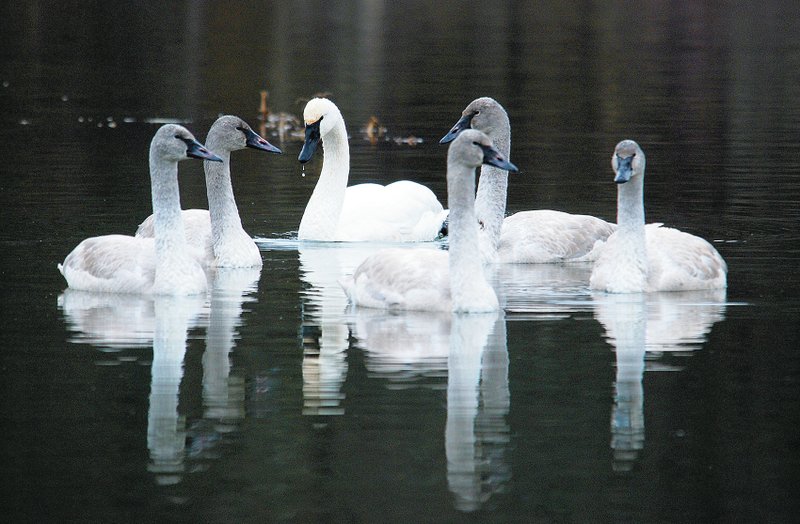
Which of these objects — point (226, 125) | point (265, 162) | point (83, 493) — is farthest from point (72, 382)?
point (265, 162)

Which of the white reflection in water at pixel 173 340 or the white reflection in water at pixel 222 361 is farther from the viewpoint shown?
the white reflection in water at pixel 222 361

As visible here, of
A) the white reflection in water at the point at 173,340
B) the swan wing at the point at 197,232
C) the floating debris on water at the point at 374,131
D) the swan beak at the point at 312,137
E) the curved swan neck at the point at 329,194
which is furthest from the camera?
the floating debris on water at the point at 374,131

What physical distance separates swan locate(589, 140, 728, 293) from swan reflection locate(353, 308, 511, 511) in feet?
5.10

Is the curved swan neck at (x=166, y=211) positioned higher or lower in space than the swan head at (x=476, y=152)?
lower

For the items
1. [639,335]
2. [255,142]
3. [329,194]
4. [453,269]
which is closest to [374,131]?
[329,194]

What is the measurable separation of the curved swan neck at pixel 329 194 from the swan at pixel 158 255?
3.50 meters

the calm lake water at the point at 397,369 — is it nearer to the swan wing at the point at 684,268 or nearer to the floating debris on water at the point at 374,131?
the swan wing at the point at 684,268

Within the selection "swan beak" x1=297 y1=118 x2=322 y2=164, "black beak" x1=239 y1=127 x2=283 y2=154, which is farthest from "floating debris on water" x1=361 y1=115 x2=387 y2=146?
"black beak" x1=239 y1=127 x2=283 y2=154

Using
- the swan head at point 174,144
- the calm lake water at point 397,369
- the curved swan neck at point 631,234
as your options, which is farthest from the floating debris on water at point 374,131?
the curved swan neck at point 631,234

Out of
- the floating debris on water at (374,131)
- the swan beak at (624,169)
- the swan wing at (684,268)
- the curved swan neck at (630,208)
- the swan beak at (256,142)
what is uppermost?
the floating debris on water at (374,131)

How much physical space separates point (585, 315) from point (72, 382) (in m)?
4.35

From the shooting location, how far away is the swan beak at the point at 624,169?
45.2ft

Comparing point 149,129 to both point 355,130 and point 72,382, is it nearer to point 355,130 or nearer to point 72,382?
point 355,130

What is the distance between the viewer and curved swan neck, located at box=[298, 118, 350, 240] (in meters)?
17.7
